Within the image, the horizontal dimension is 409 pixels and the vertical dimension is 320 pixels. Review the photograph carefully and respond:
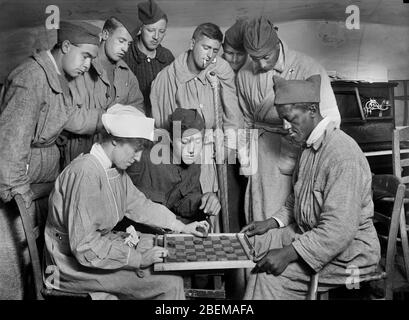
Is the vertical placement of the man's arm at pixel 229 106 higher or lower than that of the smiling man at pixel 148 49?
lower

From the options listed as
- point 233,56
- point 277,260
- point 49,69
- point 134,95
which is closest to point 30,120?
point 49,69

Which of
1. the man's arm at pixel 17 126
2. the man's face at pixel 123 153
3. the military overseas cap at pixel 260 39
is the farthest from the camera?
the military overseas cap at pixel 260 39

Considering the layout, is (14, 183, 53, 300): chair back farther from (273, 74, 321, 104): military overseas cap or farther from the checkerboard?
(273, 74, 321, 104): military overseas cap

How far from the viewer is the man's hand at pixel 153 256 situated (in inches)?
69.2

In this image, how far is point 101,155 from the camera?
5.95 ft

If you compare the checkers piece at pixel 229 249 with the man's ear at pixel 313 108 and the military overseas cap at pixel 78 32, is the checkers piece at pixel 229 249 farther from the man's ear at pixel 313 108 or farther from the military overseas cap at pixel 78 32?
the military overseas cap at pixel 78 32

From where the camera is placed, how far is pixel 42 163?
6.61ft

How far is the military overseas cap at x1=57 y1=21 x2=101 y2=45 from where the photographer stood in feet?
6.52

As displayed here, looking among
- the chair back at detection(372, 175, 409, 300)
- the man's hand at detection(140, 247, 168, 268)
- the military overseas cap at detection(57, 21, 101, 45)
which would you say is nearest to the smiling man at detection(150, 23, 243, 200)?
the military overseas cap at detection(57, 21, 101, 45)

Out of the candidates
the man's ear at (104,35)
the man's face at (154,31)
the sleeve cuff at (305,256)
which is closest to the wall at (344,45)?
the man's face at (154,31)

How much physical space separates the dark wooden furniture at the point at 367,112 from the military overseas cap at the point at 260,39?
0.33 metres

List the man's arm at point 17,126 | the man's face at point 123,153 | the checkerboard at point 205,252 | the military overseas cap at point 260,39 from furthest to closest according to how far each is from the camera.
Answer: the military overseas cap at point 260,39 < the man's arm at point 17,126 < the man's face at point 123,153 < the checkerboard at point 205,252
